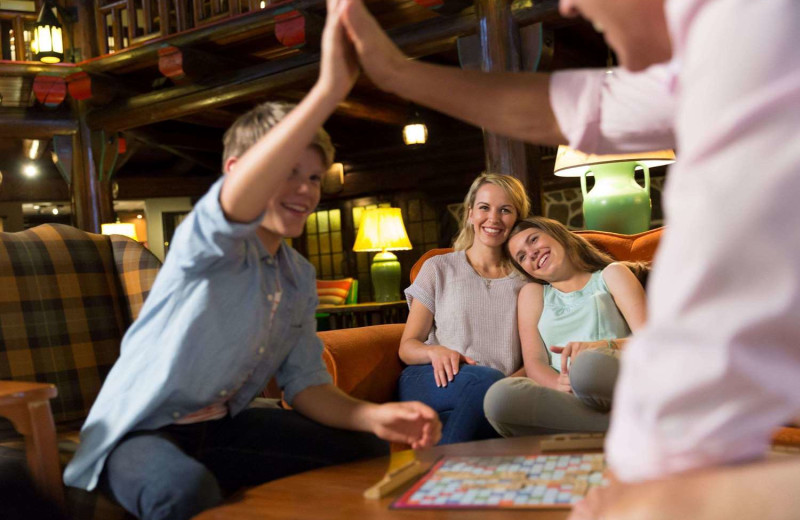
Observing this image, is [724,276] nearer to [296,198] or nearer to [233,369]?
[296,198]

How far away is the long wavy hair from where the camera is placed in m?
2.49

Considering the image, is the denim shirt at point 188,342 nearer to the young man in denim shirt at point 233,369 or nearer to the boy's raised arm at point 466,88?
the young man in denim shirt at point 233,369

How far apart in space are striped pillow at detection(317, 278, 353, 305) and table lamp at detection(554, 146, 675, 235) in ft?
15.9

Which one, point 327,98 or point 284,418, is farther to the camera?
point 284,418

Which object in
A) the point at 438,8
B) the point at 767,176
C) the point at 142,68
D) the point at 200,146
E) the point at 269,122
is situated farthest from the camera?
the point at 200,146

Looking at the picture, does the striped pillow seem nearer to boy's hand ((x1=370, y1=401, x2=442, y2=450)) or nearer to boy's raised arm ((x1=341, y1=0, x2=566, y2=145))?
boy's hand ((x1=370, y1=401, x2=442, y2=450))

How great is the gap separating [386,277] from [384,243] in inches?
12.3

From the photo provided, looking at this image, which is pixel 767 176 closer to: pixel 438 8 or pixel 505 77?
pixel 505 77

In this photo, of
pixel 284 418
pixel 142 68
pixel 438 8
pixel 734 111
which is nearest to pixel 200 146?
pixel 142 68

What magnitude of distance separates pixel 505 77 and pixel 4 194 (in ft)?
36.0

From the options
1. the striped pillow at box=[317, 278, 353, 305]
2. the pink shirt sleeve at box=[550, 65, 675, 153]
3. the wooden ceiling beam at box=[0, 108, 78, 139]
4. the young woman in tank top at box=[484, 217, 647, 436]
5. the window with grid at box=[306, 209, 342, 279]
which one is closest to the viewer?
the pink shirt sleeve at box=[550, 65, 675, 153]

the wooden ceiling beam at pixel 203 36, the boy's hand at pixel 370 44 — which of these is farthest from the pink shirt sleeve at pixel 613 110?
the wooden ceiling beam at pixel 203 36

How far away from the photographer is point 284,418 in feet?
5.16

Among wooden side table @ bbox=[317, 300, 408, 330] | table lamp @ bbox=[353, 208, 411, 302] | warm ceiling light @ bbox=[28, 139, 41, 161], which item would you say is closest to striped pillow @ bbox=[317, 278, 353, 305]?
wooden side table @ bbox=[317, 300, 408, 330]
